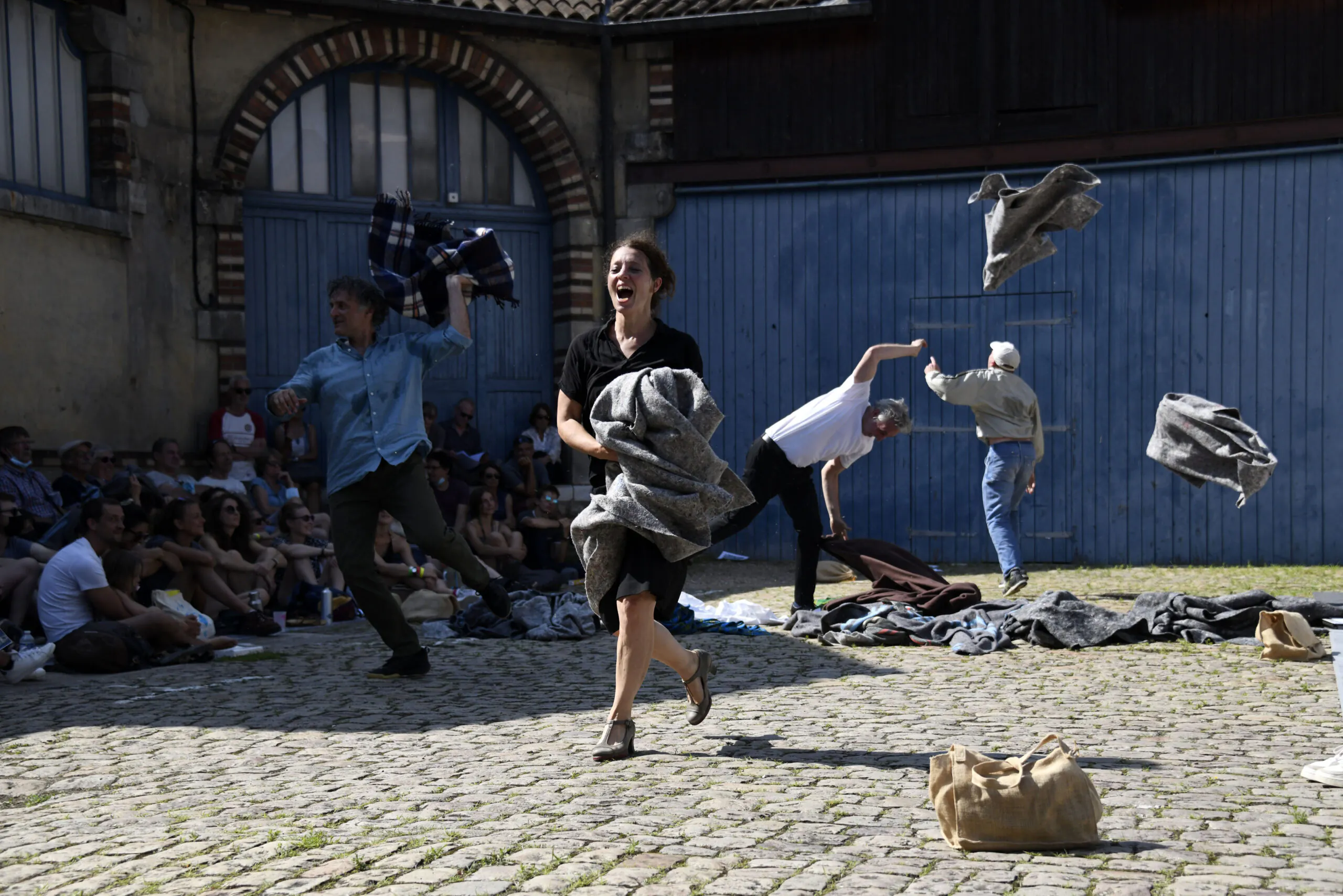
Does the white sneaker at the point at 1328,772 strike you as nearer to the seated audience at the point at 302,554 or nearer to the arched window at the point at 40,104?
the seated audience at the point at 302,554

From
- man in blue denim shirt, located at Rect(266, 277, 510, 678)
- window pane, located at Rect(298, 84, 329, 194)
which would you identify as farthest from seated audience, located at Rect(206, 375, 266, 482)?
man in blue denim shirt, located at Rect(266, 277, 510, 678)

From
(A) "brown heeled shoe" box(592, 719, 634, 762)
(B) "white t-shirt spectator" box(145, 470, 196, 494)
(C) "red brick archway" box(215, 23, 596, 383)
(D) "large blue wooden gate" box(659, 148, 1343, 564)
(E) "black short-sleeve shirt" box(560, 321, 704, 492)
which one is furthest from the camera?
(C) "red brick archway" box(215, 23, 596, 383)

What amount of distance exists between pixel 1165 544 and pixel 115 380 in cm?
890

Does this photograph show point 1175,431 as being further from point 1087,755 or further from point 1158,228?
point 1087,755

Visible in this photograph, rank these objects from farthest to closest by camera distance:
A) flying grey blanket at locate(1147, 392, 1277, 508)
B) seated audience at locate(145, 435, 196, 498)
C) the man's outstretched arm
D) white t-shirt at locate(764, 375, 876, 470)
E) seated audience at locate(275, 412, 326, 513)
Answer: seated audience at locate(275, 412, 326, 513) → seated audience at locate(145, 435, 196, 498) → flying grey blanket at locate(1147, 392, 1277, 508) → white t-shirt at locate(764, 375, 876, 470) → the man's outstretched arm

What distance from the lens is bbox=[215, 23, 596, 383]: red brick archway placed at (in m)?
12.6

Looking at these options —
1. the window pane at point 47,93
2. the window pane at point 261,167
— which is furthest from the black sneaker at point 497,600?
the window pane at point 261,167

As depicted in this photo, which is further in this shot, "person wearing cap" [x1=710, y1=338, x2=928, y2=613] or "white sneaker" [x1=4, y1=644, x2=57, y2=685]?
"person wearing cap" [x1=710, y1=338, x2=928, y2=613]

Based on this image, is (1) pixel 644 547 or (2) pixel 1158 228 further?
(2) pixel 1158 228

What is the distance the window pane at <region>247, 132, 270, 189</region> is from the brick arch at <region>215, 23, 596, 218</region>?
18 cm

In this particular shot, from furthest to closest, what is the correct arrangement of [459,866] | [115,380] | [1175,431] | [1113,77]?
[1113,77]
[115,380]
[1175,431]
[459,866]

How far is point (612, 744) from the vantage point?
4797 millimetres

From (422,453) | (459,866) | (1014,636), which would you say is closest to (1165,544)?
(1014,636)

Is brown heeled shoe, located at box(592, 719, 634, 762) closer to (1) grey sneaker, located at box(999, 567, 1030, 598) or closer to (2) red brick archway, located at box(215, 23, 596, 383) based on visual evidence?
(1) grey sneaker, located at box(999, 567, 1030, 598)
